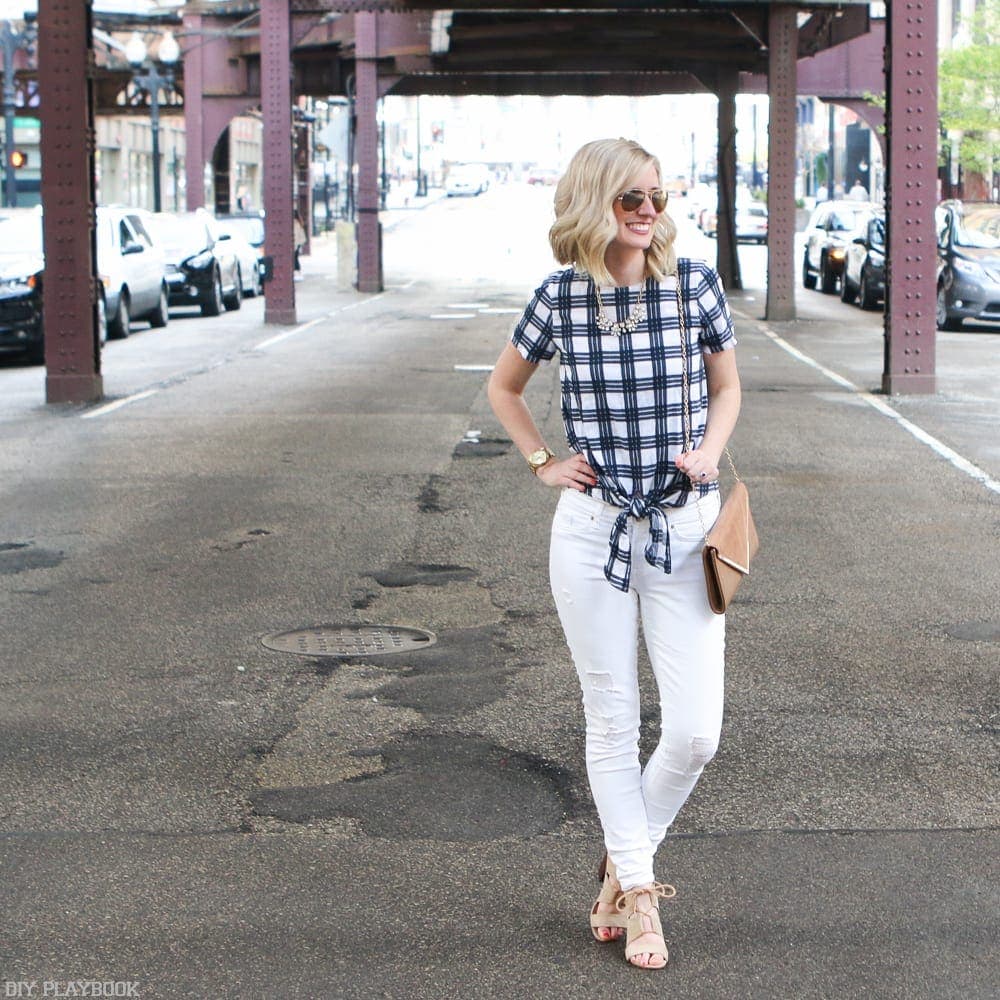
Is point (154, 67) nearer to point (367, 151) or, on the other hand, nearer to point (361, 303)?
point (367, 151)

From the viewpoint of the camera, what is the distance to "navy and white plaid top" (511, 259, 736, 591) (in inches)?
164

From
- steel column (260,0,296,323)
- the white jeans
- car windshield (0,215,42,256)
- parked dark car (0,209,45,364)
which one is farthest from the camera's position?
steel column (260,0,296,323)

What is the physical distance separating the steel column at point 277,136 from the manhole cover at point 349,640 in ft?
70.1

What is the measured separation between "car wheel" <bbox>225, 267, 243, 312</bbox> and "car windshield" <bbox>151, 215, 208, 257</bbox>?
1.56 m

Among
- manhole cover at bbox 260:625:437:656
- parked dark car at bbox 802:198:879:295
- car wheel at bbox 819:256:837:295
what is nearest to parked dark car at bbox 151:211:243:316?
parked dark car at bbox 802:198:879:295

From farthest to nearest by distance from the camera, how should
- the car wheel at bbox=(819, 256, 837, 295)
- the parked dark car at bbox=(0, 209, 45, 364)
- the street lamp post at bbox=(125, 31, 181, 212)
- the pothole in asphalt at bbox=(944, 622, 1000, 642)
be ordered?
the street lamp post at bbox=(125, 31, 181, 212), the car wheel at bbox=(819, 256, 837, 295), the parked dark car at bbox=(0, 209, 45, 364), the pothole in asphalt at bbox=(944, 622, 1000, 642)

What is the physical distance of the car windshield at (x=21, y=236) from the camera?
2280 centimetres

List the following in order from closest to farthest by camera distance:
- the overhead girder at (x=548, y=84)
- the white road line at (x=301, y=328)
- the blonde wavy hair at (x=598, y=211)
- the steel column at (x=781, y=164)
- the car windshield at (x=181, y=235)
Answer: the blonde wavy hair at (x=598, y=211) → the white road line at (x=301, y=328) → the steel column at (x=781, y=164) → the car windshield at (x=181, y=235) → the overhead girder at (x=548, y=84)

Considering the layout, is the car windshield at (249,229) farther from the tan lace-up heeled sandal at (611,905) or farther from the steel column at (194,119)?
the tan lace-up heeled sandal at (611,905)

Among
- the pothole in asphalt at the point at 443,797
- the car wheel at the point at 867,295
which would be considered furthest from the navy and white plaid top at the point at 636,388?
the car wheel at the point at 867,295

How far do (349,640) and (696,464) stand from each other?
3.79m

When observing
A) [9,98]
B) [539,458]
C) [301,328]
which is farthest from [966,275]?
[9,98]

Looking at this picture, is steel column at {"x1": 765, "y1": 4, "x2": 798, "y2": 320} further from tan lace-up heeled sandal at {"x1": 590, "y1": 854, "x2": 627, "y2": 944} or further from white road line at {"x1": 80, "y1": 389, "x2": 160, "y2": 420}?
tan lace-up heeled sandal at {"x1": 590, "y1": 854, "x2": 627, "y2": 944}

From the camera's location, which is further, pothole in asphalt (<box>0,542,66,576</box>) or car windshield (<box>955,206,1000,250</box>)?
car windshield (<box>955,206,1000,250</box>)
